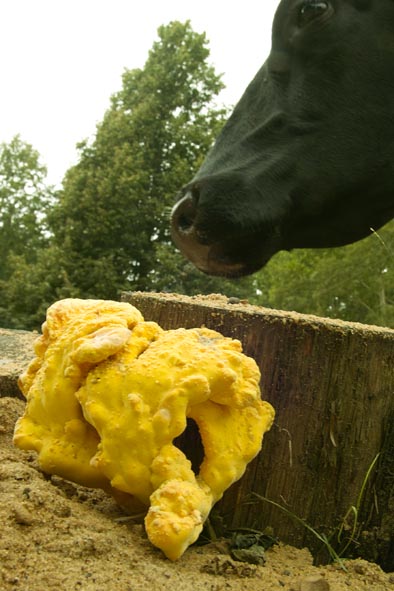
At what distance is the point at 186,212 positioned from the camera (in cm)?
190

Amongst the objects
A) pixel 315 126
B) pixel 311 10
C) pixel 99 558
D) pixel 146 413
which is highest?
pixel 311 10

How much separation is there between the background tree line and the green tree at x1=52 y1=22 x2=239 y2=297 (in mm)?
24

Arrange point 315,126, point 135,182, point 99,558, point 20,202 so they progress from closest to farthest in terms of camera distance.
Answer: point 99,558, point 315,126, point 135,182, point 20,202

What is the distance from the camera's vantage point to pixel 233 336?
1.66m

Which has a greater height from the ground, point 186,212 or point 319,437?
point 186,212

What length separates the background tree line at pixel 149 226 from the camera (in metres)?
13.7

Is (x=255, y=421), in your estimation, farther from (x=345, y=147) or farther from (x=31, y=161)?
(x=31, y=161)

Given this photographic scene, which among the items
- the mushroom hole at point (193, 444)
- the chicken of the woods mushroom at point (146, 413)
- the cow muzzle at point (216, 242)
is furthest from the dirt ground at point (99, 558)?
the cow muzzle at point (216, 242)

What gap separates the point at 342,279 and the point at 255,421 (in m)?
15.4

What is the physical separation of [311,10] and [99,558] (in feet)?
6.07

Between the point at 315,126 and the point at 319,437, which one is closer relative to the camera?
the point at 319,437

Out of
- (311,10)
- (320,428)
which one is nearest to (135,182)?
(311,10)

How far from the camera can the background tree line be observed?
13.7 m

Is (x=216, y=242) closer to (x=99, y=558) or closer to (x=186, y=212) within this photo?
(x=186, y=212)
